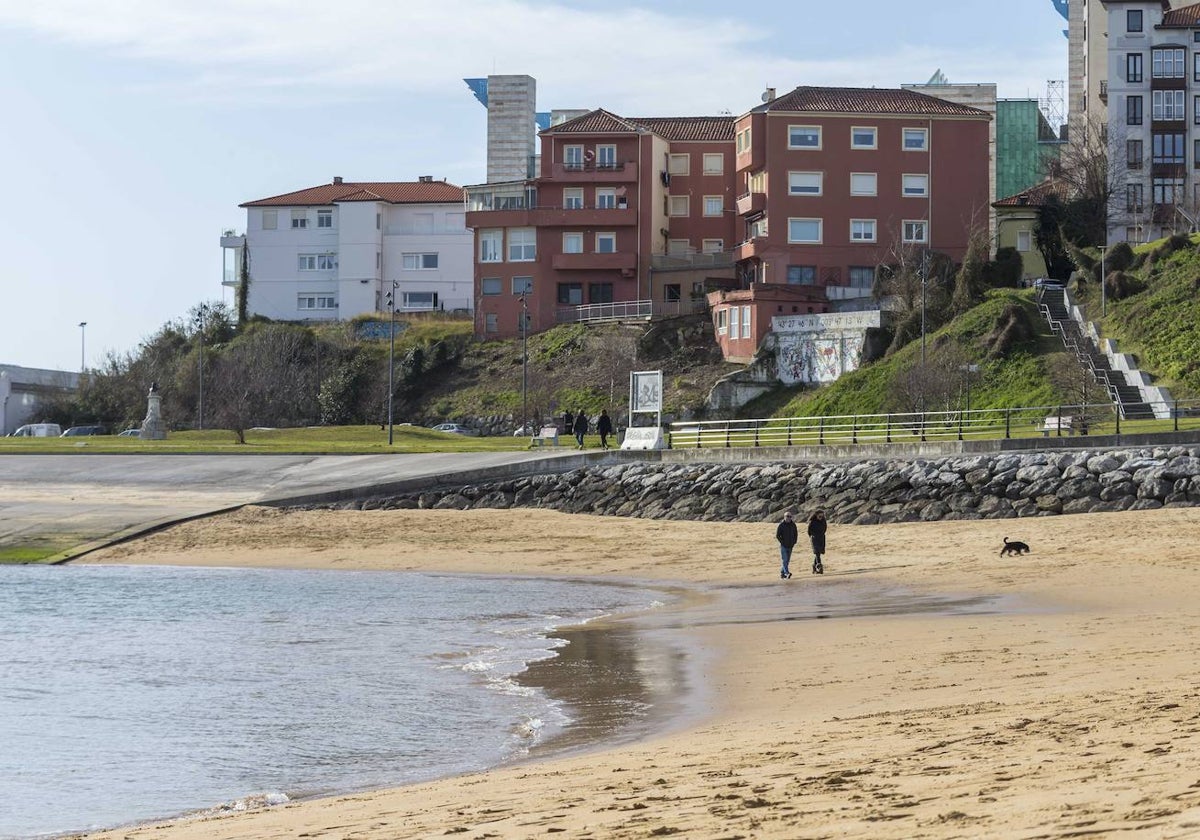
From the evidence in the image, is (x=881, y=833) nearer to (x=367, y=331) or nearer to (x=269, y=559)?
(x=269, y=559)

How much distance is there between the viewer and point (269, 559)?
126ft

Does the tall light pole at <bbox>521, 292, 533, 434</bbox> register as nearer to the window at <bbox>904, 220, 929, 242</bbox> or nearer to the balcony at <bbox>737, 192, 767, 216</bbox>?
the balcony at <bbox>737, 192, 767, 216</bbox>

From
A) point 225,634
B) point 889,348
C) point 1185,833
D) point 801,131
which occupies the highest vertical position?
point 801,131

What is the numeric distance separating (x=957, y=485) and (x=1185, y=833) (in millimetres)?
33257

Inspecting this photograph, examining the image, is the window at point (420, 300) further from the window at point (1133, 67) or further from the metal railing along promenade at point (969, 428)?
the metal railing along promenade at point (969, 428)

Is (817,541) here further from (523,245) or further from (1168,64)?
(1168,64)

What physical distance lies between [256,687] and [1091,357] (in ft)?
155

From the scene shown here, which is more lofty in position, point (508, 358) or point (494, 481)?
point (508, 358)

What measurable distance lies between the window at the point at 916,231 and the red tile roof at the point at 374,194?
105ft

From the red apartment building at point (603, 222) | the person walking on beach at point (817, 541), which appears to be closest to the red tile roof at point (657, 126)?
the red apartment building at point (603, 222)

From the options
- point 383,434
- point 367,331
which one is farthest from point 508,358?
point 383,434

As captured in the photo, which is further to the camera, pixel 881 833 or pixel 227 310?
pixel 227 310

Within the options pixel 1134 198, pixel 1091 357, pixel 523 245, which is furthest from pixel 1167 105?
pixel 523 245

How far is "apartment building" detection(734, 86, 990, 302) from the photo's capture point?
8244cm
